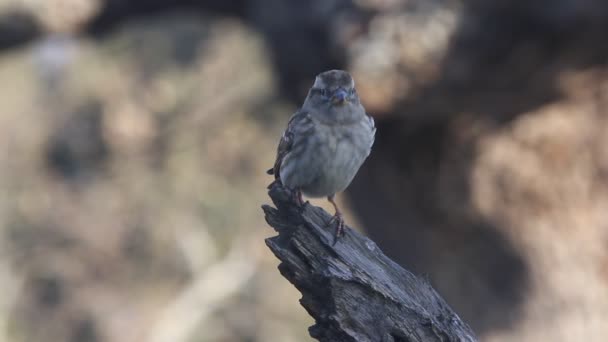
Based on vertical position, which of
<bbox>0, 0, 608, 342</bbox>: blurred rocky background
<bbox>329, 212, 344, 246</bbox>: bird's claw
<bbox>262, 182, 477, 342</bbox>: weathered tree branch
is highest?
<bbox>0, 0, 608, 342</bbox>: blurred rocky background

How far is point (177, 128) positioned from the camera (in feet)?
64.0

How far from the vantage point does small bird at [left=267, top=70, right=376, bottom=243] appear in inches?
215

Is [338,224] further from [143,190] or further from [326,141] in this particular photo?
[143,190]

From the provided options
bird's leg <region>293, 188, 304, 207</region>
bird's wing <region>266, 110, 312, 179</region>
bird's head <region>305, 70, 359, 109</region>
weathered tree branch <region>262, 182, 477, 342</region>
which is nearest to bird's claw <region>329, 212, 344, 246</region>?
weathered tree branch <region>262, 182, 477, 342</region>

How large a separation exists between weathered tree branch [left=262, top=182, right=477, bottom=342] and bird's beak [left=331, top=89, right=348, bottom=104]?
2.05 feet

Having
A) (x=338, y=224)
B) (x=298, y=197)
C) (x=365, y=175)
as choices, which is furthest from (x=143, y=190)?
(x=338, y=224)

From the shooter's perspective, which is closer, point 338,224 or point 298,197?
point 338,224

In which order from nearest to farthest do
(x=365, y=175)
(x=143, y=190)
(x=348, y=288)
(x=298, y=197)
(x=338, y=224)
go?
(x=348, y=288), (x=338, y=224), (x=298, y=197), (x=365, y=175), (x=143, y=190)

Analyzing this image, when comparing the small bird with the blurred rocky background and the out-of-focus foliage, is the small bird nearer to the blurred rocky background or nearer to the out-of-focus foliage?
the blurred rocky background

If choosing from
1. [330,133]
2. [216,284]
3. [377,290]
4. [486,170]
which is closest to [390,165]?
[486,170]

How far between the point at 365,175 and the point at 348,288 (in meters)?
5.59

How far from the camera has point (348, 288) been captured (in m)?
4.79

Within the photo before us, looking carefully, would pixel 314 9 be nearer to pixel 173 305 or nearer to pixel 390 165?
pixel 390 165

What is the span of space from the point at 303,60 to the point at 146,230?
11.0 metres
